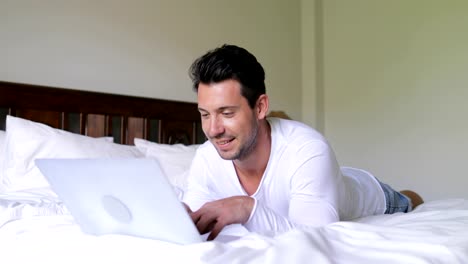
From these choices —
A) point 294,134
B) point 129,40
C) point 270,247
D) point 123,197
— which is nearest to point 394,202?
point 294,134

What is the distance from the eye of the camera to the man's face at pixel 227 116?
1.09 metres

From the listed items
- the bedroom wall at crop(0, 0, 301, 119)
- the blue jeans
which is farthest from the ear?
the bedroom wall at crop(0, 0, 301, 119)

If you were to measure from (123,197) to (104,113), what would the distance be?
1.56 meters

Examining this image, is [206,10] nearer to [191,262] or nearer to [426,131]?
[426,131]

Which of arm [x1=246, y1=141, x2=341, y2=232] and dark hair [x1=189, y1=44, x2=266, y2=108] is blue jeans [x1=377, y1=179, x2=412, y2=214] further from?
dark hair [x1=189, y1=44, x2=266, y2=108]

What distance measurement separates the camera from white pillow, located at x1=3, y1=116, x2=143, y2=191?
67.3 inches

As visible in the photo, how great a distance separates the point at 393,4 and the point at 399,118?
88 centimetres

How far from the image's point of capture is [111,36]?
2414mm

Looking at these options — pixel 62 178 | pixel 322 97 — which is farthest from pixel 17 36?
pixel 322 97

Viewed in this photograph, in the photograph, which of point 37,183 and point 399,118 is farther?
point 399,118

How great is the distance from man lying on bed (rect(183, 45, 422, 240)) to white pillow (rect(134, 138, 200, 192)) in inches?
30.0

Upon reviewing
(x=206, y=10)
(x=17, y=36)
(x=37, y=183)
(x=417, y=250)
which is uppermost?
(x=206, y=10)

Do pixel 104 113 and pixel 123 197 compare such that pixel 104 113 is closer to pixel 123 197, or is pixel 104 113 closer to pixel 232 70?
pixel 232 70

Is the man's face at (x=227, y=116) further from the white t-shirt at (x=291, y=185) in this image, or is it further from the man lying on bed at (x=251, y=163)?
the white t-shirt at (x=291, y=185)
